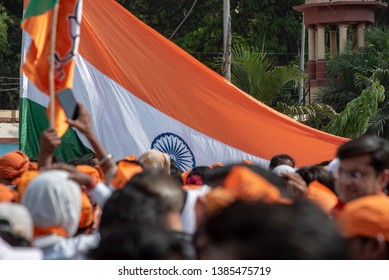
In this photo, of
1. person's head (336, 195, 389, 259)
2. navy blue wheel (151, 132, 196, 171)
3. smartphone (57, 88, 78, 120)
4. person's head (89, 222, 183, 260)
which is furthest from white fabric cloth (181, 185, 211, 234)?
navy blue wheel (151, 132, 196, 171)

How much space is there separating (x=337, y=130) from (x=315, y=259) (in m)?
15.3

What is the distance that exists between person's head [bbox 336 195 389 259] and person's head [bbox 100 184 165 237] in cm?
64

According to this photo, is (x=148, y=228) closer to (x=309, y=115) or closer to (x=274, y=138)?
(x=274, y=138)

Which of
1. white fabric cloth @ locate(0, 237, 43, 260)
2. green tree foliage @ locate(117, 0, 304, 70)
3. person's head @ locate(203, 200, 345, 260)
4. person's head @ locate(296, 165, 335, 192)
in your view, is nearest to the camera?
person's head @ locate(203, 200, 345, 260)

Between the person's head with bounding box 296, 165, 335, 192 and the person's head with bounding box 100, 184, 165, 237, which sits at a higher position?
the person's head with bounding box 100, 184, 165, 237

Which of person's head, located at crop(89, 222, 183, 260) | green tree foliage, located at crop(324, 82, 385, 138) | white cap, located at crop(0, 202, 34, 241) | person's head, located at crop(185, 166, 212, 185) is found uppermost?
person's head, located at crop(89, 222, 183, 260)

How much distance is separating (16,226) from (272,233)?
142 cm

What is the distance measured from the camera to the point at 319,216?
2600mm

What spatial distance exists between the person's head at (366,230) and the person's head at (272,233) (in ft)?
2.99

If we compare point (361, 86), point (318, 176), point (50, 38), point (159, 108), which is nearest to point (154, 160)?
point (50, 38)

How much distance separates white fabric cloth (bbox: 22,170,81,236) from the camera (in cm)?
391

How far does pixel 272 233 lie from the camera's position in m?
2.45

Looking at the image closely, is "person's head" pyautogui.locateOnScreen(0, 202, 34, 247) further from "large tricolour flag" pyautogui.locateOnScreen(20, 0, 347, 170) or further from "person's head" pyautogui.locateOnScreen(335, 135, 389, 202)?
"large tricolour flag" pyautogui.locateOnScreen(20, 0, 347, 170)

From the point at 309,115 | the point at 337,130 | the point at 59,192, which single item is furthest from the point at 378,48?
the point at 59,192
